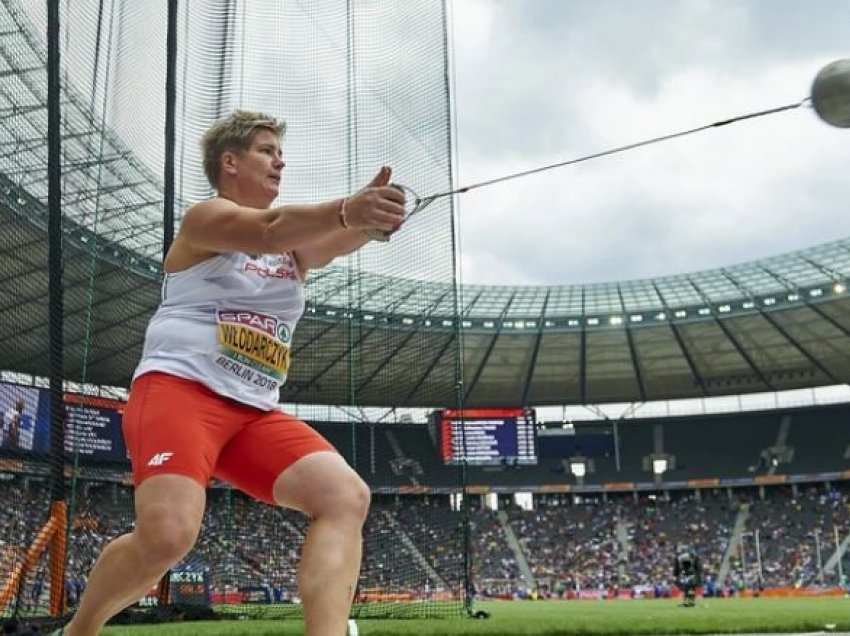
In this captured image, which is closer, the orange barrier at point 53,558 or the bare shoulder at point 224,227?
the bare shoulder at point 224,227

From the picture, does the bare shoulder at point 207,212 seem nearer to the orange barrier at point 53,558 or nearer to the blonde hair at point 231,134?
the blonde hair at point 231,134

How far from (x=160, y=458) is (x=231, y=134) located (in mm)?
1171

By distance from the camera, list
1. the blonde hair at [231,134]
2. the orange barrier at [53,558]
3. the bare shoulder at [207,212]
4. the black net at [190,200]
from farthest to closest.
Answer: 1. the black net at [190,200]
2. the orange barrier at [53,558]
3. the blonde hair at [231,134]
4. the bare shoulder at [207,212]

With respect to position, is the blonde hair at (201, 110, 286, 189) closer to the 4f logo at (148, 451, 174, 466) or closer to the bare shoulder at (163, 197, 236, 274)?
the bare shoulder at (163, 197, 236, 274)

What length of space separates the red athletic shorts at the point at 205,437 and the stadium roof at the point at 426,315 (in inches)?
265

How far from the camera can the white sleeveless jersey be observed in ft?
9.97

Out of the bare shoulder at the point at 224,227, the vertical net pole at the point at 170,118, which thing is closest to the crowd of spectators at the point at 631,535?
the vertical net pole at the point at 170,118

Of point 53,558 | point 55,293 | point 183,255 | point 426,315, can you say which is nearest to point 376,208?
point 183,255

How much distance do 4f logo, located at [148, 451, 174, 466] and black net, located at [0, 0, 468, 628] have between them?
494 centimetres

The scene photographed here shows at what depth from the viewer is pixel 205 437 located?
2932 millimetres

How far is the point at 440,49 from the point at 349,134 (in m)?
1.90

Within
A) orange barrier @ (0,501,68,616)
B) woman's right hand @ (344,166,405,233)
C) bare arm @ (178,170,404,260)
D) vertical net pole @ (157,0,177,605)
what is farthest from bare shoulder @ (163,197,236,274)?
vertical net pole @ (157,0,177,605)

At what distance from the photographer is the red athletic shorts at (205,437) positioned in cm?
286

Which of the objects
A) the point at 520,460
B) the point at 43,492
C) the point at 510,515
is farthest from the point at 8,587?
the point at 510,515
